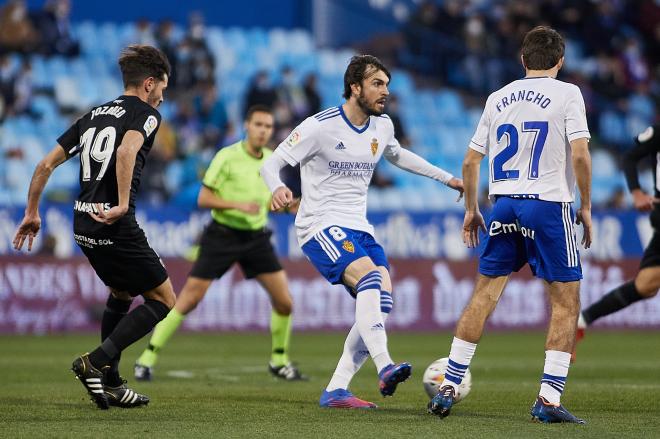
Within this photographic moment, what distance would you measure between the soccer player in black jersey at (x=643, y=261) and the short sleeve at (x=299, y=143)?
3199 millimetres

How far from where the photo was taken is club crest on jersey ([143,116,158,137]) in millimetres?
7766

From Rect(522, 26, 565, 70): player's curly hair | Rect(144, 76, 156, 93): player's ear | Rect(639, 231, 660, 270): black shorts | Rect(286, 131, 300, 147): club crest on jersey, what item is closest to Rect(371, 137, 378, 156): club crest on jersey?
Rect(286, 131, 300, 147): club crest on jersey

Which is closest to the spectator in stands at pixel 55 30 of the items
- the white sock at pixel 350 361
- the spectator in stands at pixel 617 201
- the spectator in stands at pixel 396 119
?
the spectator in stands at pixel 396 119

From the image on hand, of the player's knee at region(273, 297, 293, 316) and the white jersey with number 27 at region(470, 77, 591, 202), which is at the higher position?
the white jersey with number 27 at region(470, 77, 591, 202)

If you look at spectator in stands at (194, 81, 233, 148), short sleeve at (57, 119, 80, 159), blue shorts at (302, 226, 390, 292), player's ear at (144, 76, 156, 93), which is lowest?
blue shorts at (302, 226, 390, 292)

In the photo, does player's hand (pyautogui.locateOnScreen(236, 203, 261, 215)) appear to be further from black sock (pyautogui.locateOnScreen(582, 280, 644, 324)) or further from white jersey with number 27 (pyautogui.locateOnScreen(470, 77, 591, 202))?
white jersey with number 27 (pyautogui.locateOnScreen(470, 77, 591, 202))

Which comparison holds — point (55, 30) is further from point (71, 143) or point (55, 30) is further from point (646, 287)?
point (71, 143)

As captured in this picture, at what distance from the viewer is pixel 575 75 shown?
82.9 ft

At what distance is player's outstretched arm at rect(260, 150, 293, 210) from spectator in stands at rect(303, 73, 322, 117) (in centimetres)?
1397

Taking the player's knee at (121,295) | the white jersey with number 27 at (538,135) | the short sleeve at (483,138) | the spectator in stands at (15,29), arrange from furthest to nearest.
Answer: the spectator in stands at (15,29)
the player's knee at (121,295)
the short sleeve at (483,138)
the white jersey with number 27 at (538,135)

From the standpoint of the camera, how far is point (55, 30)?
74.8 feet

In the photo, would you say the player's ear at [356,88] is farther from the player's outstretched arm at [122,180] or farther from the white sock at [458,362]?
the white sock at [458,362]

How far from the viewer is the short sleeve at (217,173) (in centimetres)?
1135

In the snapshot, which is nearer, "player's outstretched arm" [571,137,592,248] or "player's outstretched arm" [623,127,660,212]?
"player's outstretched arm" [571,137,592,248]
